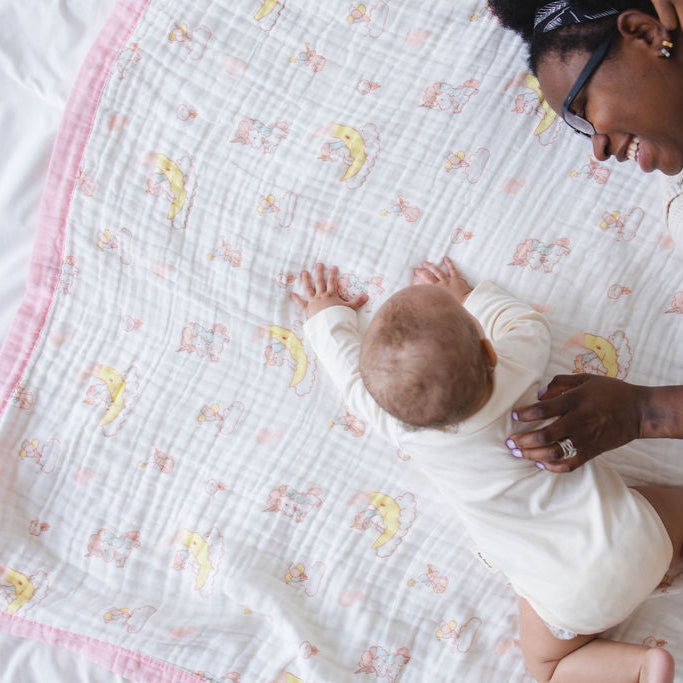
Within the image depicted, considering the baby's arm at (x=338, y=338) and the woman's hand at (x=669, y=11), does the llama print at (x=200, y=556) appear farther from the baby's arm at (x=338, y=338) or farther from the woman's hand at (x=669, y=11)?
the woman's hand at (x=669, y=11)

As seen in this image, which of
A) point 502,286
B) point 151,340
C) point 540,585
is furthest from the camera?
point 151,340

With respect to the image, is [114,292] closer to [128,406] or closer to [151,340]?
[151,340]

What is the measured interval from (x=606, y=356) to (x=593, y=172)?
14.1 inches

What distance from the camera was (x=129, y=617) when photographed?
134 centimetres

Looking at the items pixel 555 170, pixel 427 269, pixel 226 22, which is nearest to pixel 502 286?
pixel 427 269

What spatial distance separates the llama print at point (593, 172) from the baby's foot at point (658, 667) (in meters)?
0.83

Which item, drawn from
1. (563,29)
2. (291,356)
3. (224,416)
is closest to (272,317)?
(291,356)

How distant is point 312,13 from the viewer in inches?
58.4

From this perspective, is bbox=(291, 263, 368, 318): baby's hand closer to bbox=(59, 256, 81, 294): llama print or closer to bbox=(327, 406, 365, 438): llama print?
bbox=(327, 406, 365, 438): llama print

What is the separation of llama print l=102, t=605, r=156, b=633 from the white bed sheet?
2.10 feet

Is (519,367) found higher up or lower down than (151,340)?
higher up

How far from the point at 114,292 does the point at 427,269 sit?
25.7 inches

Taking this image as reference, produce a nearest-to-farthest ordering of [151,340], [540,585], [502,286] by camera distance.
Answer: [540,585], [502,286], [151,340]

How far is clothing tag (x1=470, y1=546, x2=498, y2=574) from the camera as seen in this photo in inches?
48.2
